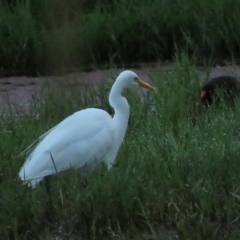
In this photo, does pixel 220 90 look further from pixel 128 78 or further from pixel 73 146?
pixel 73 146

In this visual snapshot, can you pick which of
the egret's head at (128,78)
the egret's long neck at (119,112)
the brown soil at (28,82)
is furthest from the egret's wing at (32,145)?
the brown soil at (28,82)

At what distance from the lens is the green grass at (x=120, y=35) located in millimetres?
8102

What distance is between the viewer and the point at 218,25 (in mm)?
8117

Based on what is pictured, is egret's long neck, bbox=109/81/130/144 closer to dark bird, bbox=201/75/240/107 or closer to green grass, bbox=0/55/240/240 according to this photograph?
green grass, bbox=0/55/240/240

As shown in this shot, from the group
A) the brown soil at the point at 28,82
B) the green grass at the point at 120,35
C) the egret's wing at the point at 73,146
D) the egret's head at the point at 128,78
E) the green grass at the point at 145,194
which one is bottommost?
the green grass at the point at 145,194

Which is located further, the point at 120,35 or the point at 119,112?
the point at 120,35

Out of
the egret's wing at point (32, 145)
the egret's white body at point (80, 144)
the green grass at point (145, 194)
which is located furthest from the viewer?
the egret's wing at point (32, 145)

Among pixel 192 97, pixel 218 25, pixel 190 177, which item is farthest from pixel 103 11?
pixel 190 177

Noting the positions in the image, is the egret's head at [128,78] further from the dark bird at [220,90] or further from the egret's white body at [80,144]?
the dark bird at [220,90]

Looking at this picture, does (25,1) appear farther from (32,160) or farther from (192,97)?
(32,160)

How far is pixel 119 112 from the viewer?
4.63m

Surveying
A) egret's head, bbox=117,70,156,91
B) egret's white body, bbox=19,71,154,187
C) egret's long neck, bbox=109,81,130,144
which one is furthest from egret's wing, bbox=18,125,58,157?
egret's head, bbox=117,70,156,91

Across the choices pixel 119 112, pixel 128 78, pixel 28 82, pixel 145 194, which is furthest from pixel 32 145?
pixel 28 82

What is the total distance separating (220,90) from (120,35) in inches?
119
